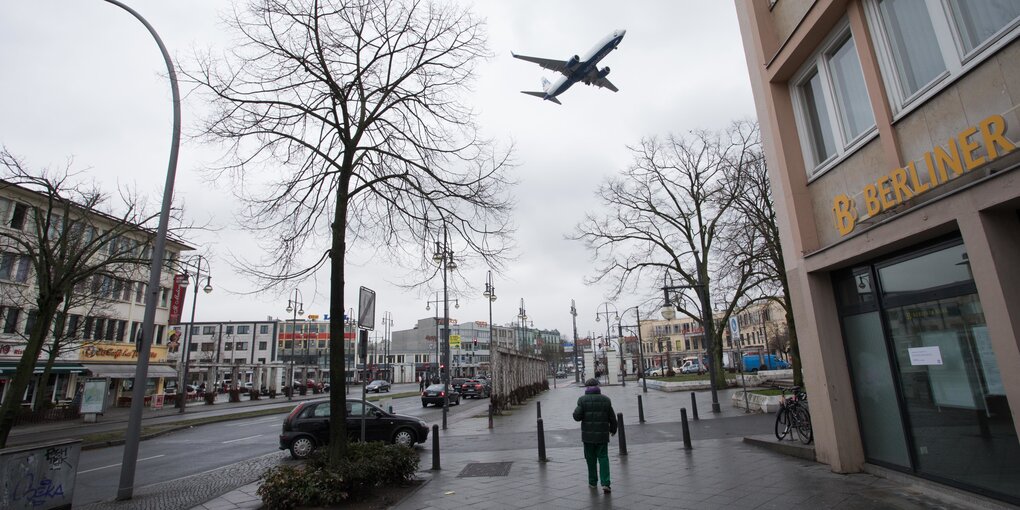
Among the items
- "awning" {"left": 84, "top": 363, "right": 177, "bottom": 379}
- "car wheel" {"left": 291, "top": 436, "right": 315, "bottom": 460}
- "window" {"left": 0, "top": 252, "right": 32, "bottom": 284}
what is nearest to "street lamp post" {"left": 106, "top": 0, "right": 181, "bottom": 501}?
"car wheel" {"left": 291, "top": 436, "right": 315, "bottom": 460}

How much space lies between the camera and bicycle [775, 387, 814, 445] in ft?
32.5

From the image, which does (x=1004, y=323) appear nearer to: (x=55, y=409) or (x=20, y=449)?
(x=20, y=449)

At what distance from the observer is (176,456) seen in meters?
14.3

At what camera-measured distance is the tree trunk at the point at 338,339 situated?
7.88 m

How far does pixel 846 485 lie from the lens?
6.79 metres

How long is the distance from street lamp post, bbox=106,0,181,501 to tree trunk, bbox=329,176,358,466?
3199mm

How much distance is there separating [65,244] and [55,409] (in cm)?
2133

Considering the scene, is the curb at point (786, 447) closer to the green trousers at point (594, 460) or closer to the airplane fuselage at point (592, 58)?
the green trousers at point (594, 460)

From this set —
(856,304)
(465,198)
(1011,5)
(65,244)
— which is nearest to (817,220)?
(856,304)

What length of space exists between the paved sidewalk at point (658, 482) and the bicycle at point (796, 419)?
761 millimetres

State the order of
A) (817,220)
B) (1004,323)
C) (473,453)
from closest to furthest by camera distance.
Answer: (1004,323) < (817,220) < (473,453)

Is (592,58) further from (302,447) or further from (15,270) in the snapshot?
(15,270)

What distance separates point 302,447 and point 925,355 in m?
13.6

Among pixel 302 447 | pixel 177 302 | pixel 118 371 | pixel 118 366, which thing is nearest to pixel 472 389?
pixel 177 302
